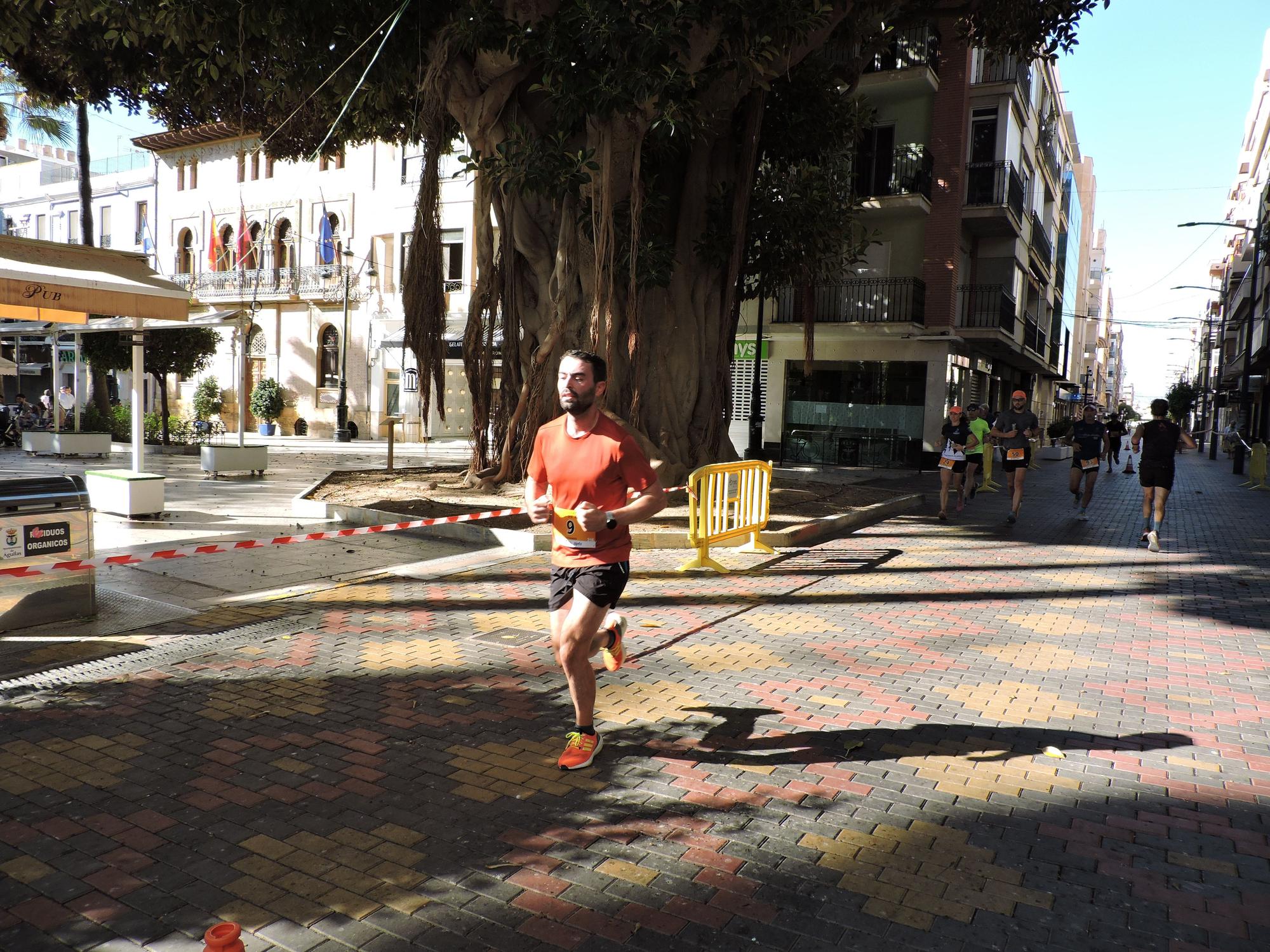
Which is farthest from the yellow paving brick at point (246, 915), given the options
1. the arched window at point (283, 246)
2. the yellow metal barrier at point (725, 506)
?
the arched window at point (283, 246)

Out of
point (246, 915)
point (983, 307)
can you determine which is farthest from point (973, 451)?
point (983, 307)

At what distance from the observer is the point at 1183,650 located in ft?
21.2

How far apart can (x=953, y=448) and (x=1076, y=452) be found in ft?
8.03

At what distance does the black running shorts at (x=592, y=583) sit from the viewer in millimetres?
→ 3963

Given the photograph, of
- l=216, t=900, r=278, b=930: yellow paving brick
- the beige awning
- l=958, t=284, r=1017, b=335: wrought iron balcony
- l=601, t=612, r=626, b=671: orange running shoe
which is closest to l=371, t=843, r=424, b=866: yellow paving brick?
l=216, t=900, r=278, b=930: yellow paving brick

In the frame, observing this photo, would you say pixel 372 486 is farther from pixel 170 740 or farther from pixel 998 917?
pixel 998 917

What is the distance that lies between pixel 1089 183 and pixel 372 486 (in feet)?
277

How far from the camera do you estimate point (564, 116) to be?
10.8 m

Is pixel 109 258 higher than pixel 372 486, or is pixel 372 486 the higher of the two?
pixel 109 258

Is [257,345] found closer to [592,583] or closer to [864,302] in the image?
[864,302]

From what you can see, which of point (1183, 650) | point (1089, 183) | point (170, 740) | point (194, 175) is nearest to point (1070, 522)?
point (1183, 650)

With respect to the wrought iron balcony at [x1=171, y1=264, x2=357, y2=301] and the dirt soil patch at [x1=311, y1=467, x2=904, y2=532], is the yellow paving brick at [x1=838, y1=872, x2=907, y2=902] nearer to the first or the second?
the dirt soil patch at [x1=311, y1=467, x2=904, y2=532]

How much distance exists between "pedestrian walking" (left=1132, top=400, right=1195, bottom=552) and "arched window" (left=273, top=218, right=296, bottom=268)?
102ft

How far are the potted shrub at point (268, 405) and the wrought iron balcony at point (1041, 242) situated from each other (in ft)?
90.3
